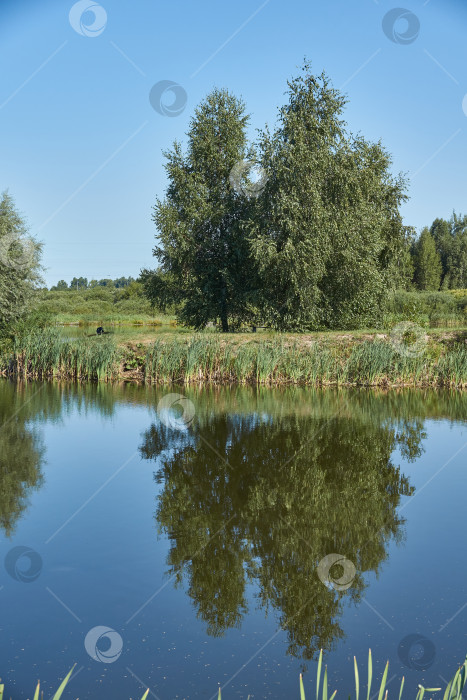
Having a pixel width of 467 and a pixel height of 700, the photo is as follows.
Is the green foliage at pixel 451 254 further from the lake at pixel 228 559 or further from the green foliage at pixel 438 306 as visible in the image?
the lake at pixel 228 559

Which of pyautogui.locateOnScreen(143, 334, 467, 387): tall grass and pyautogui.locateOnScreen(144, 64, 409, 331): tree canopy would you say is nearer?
pyautogui.locateOnScreen(143, 334, 467, 387): tall grass

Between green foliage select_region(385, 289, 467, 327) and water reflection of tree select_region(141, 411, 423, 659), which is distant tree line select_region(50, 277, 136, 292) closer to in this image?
green foliage select_region(385, 289, 467, 327)

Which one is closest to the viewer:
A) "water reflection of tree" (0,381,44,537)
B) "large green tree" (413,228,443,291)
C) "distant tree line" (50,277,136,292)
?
"water reflection of tree" (0,381,44,537)

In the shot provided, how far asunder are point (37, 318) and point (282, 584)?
2157cm

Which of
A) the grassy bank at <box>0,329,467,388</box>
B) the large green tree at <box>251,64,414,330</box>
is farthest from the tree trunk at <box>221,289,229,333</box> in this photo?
Result: the grassy bank at <box>0,329,467,388</box>

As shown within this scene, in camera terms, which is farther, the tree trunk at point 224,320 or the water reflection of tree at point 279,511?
the tree trunk at point 224,320

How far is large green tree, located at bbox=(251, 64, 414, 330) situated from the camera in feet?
Result: 97.8

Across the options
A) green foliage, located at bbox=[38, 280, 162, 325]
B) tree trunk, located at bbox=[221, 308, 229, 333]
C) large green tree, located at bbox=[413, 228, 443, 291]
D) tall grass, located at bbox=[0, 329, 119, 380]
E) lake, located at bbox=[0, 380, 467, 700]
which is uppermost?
large green tree, located at bbox=[413, 228, 443, 291]

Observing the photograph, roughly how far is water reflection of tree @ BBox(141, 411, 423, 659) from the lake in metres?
0.03

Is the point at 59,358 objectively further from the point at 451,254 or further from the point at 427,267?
the point at 451,254

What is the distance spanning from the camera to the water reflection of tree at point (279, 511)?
5980 millimetres

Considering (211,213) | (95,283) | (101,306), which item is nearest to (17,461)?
(211,213)

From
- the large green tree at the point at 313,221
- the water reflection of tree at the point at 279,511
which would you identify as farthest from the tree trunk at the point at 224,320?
the water reflection of tree at the point at 279,511

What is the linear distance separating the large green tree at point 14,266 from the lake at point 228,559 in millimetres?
11492
